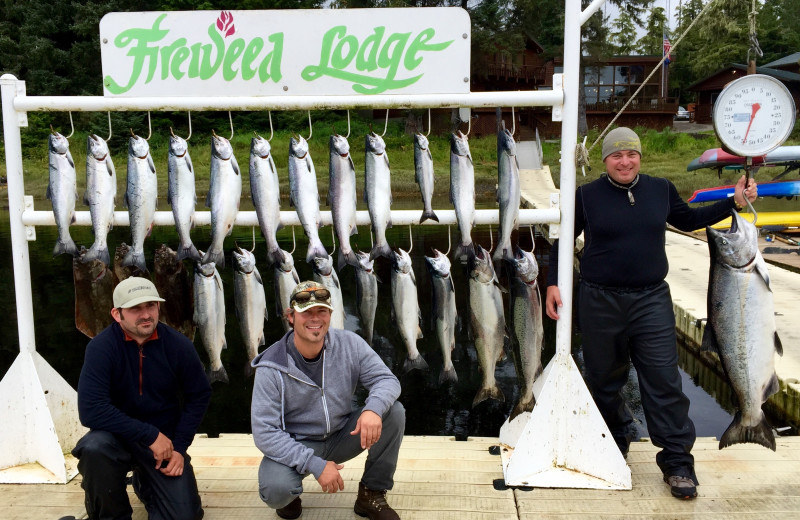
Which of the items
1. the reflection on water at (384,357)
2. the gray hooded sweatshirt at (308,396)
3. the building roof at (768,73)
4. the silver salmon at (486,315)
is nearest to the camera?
the gray hooded sweatshirt at (308,396)

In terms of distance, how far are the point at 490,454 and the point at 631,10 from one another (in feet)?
113

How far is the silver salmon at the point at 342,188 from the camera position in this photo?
12.2 feet

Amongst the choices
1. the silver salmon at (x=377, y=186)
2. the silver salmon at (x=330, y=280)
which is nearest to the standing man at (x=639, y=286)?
the silver salmon at (x=377, y=186)

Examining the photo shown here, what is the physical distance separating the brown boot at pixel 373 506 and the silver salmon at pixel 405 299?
2.39 ft

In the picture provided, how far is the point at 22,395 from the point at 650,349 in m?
3.33

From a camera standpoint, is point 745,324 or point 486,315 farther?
point 486,315

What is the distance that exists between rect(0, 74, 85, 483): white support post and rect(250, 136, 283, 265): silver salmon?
1288 mm

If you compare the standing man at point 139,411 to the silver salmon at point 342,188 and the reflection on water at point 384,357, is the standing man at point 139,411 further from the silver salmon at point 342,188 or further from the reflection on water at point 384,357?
the reflection on water at point 384,357

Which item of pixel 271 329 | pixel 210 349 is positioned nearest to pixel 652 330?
pixel 210 349

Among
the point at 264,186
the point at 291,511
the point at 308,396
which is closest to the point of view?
the point at 308,396

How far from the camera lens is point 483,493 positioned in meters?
3.72

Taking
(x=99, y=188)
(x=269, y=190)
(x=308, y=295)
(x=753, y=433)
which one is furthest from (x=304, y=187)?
(x=753, y=433)

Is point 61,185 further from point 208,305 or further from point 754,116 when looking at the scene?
point 754,116

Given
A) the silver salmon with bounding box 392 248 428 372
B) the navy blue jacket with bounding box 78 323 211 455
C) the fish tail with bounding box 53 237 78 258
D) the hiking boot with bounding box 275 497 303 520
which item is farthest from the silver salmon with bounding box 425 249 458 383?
the fish tail with bounding box 53 237 78 258
